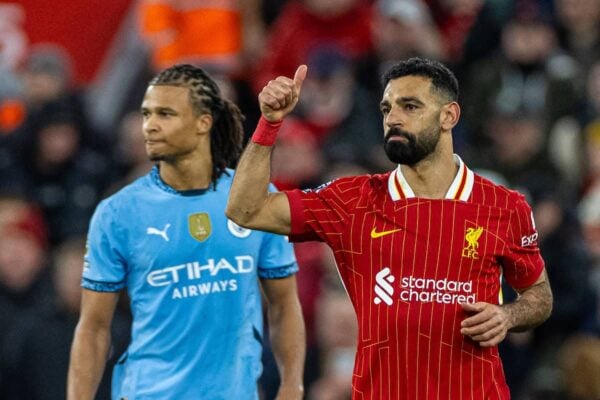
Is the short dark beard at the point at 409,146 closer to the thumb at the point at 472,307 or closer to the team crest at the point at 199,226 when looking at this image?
the thumb at the point at 472,307

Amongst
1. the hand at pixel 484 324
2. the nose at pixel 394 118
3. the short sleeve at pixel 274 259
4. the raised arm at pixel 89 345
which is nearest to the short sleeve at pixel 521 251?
the hand at pixel 484 324

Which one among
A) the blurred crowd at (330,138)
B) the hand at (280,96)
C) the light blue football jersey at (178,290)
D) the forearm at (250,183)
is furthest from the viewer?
the blurred crowd at (330,138)

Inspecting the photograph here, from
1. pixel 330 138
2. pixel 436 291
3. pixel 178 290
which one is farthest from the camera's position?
pixel 330 138

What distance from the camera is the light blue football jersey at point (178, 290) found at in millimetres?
6867

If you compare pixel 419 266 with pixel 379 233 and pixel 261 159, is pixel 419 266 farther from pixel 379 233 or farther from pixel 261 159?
pixel 261 159

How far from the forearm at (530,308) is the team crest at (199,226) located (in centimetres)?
150

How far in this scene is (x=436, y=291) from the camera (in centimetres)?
616

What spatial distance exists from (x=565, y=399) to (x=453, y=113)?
136 inches

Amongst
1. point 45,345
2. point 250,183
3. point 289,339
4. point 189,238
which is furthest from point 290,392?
point 45,345

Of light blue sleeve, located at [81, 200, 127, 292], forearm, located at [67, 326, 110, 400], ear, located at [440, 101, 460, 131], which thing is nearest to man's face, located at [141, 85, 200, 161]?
light blue sleeve, located at [81, 200, 127, 292]

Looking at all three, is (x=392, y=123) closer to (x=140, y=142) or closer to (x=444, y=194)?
(x=444, y=194)

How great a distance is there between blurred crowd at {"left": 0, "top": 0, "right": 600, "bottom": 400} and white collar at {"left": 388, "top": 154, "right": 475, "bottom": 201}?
284 cm

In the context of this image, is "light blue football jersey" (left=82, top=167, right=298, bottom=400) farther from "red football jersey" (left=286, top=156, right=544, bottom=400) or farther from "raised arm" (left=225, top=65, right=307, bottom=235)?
"raised arm" (left=225, top=65, right=307, bottom=235)

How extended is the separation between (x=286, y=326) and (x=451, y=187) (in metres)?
1.28
